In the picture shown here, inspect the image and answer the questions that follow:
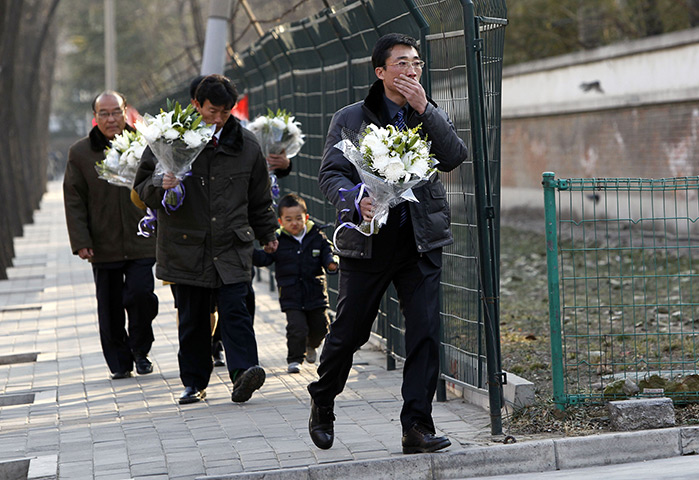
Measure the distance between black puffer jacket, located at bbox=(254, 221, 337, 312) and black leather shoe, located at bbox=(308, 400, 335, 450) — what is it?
265 cm

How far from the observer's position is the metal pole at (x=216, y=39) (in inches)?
496

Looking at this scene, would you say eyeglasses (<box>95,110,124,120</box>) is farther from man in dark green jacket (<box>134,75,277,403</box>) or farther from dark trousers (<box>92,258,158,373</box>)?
man in dark green jacket (<box>134,75,277,403</box>)

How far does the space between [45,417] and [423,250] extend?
9.87 feet

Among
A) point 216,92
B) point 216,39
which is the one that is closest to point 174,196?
point 216,92

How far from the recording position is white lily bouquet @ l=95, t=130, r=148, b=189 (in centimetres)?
812

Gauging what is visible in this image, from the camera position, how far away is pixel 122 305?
8883 millimetres

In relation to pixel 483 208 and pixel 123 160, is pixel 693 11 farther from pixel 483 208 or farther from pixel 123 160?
pixel 483 208

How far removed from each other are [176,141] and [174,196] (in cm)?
35

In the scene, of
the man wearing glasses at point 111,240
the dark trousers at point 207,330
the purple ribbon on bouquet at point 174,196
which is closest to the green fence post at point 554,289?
the dark trousers at point 207,330

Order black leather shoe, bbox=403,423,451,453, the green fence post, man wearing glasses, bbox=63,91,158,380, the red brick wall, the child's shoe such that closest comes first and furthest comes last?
black leather shoe, bbox=403,423,451,453
the green fence post
man wearing glasses, bbox=63,91,158,380
the child's shoe
the red brick wall

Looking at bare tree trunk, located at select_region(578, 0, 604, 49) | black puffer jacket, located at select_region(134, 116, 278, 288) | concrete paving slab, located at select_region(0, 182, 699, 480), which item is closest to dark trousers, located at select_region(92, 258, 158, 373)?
concrete paving slab, located at select_region(0, 182, 699, 480)

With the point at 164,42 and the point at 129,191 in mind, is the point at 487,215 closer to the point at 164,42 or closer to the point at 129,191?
the point at 129,191

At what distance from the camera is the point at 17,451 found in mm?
6570

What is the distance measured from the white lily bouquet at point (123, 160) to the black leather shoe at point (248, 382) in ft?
5.50
